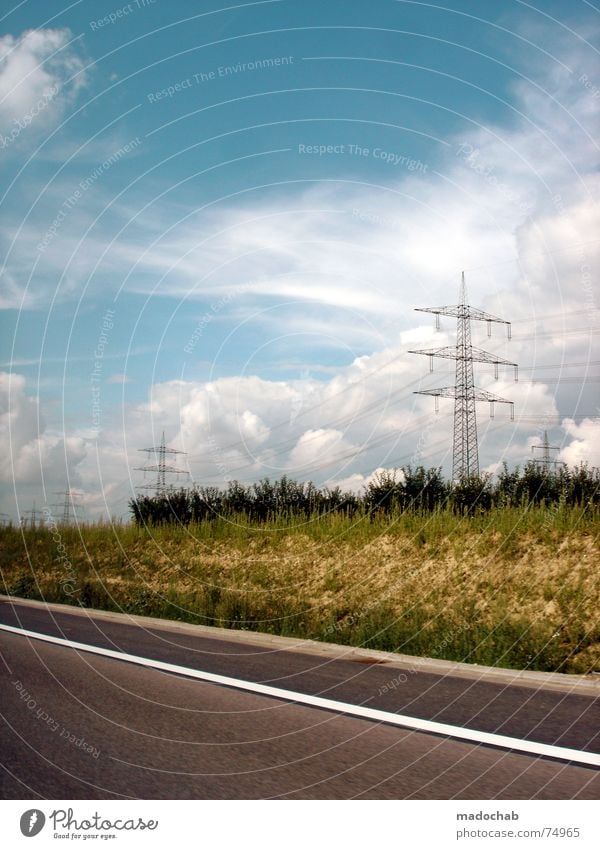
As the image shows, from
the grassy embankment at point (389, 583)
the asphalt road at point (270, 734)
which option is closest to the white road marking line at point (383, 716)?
the asphalt road at point (270, 734)

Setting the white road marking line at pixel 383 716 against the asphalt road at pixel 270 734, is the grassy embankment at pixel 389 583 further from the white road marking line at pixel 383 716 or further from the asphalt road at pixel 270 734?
the white road marking line at pixel 383 716

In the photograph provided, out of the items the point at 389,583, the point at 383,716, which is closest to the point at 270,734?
the point at 383,716

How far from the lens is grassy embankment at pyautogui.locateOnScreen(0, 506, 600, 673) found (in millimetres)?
11711

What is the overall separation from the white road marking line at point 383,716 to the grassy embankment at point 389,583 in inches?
131

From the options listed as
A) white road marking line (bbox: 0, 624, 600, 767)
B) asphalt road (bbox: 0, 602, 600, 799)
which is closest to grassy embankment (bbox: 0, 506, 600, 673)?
asphalt road (bbox: 0, 602, 600, 799)

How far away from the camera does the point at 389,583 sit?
16188 millimetres

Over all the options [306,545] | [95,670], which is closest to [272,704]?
[95,670]

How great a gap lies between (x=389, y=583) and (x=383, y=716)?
29.5 ft

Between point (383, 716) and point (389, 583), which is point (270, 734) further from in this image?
point (389, 583)

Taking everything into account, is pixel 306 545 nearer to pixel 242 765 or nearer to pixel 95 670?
pixel 95 670

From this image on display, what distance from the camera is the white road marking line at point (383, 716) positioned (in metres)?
5.93

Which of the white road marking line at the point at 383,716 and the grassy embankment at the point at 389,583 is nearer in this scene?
the white road marking line at the point at 383,716

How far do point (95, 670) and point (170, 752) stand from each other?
425cm

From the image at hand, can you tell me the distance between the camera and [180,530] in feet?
86.2
